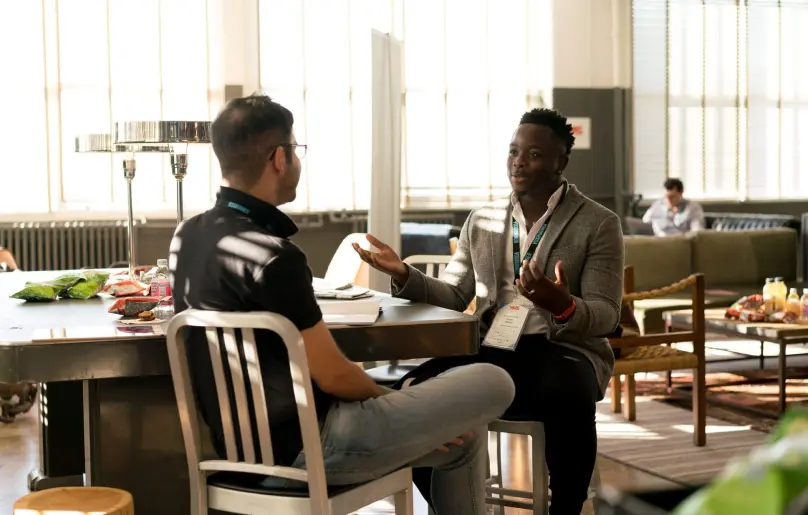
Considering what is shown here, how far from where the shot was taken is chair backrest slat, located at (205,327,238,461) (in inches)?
81.0

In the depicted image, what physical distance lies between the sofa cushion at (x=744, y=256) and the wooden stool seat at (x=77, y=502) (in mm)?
6091

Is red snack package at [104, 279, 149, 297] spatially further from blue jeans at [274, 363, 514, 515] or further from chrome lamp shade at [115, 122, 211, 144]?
blue jeans at [274, 363, 514, 515]

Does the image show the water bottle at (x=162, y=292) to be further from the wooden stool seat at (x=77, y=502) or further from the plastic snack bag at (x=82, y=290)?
the wooden stool seat at (x=77, y=502)

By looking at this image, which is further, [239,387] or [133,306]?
[133,306]

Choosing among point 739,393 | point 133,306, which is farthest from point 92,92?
point 133,306

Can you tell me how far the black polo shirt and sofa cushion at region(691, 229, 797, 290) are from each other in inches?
233

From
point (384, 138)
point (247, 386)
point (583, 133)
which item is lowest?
point (247, 386)

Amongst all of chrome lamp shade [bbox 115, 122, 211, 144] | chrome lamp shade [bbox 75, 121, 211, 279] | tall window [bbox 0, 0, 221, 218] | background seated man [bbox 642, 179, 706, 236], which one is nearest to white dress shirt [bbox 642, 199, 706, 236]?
background seated man [bbox 642, 179, 706, 236]

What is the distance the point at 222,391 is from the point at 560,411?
1098mm

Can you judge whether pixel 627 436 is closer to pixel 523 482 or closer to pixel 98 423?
pixel 523 482

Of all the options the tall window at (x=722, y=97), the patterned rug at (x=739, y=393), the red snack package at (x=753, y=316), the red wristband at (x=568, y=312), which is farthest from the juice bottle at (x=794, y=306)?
the tall window at (x=722, y=97)

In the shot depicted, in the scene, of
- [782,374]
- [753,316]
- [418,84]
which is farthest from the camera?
[418,84]

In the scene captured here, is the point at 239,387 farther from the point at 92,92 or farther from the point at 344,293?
the point at 92,92

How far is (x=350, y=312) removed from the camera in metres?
2.57
